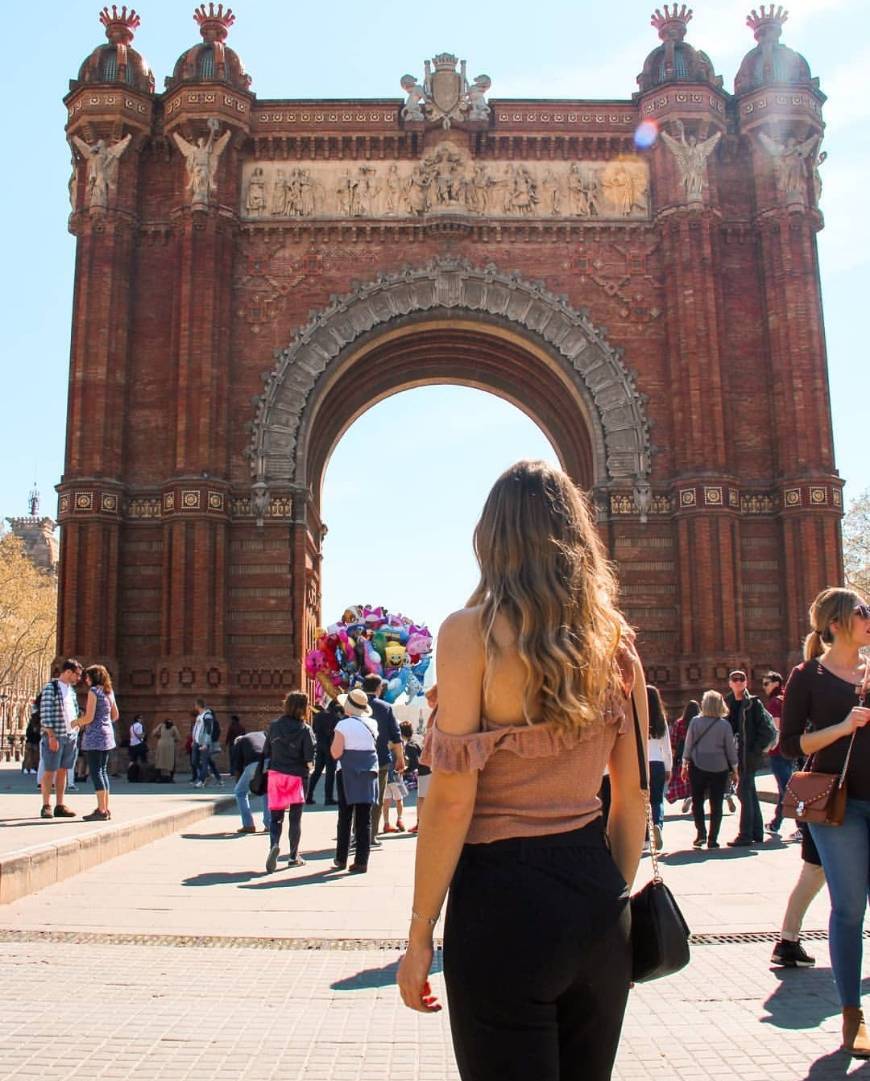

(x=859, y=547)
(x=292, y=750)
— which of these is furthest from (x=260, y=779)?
(x=859, y=547)

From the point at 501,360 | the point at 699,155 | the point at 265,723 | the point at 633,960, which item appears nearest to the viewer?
the point at 633,960

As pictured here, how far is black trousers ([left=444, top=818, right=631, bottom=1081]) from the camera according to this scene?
2.64 meters

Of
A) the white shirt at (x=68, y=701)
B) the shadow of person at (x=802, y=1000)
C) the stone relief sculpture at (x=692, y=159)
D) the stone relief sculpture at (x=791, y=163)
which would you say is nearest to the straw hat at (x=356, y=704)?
the white shirt at (x=68, y=701)

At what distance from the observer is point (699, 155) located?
86.1 ft

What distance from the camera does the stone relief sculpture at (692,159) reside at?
26172 millimetres

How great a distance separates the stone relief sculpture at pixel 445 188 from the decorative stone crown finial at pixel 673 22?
344 centimetres

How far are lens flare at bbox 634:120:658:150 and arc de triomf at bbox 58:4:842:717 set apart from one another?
16 cm

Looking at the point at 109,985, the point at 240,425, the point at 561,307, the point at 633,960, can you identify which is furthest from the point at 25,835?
the point at 561,307

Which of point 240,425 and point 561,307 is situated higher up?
point 561,307

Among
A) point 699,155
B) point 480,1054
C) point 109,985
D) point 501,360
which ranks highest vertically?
point 699,155

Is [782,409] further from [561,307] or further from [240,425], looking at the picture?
[240,425]

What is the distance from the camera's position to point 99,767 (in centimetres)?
1320

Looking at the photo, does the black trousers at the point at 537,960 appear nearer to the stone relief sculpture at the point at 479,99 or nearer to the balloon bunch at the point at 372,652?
the balloon bunch at the point at 372,652

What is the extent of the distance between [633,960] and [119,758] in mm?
23373
